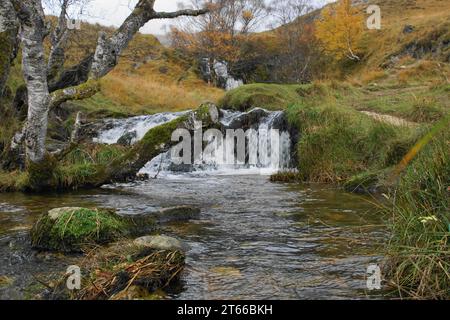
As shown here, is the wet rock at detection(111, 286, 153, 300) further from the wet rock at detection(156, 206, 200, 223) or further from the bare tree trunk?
the bare tree trunk

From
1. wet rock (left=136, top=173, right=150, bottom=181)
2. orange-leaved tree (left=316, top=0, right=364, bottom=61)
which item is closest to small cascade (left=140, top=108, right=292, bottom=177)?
wet rock (left=136, top=173, right=150, bottom=181)

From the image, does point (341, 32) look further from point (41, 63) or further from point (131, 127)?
point (41, 63)

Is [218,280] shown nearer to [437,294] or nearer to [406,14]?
[437,294]

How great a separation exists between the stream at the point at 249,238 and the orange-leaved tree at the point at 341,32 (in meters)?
28.1

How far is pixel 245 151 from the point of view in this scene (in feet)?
46.8

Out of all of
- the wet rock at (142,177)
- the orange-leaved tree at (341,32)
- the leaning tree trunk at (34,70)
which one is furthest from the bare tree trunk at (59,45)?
the orange-leaved tree at (341,32)

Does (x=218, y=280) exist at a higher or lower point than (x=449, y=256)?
lower

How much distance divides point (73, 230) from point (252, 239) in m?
1.93

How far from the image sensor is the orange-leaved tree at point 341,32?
35.9 m

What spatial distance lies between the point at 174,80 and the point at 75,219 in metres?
31.1

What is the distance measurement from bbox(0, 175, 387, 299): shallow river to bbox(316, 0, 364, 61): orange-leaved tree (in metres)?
28.5

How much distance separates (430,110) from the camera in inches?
444

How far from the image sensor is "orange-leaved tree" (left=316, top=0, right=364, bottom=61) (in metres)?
35.9

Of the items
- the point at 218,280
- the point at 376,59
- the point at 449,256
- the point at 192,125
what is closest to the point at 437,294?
the point at 449,256
